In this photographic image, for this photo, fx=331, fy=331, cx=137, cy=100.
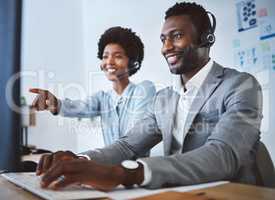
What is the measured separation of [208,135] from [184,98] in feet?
0.58

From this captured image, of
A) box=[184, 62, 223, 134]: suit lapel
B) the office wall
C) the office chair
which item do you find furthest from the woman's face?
the office chair

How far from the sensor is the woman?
1240 mm

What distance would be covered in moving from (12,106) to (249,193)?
1089 millimetres

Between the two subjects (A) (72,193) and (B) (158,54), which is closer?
(A) (72,193)

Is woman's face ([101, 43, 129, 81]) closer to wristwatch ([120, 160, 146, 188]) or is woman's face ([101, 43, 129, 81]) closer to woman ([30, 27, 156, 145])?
woman ([30, 27, 156, 145])

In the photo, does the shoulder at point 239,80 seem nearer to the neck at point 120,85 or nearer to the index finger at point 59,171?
the neck at point 120,85

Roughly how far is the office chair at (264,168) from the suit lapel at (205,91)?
0.21m

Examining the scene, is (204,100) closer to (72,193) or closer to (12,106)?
(72,193)

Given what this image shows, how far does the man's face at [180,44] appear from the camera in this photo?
Result: 1069mm

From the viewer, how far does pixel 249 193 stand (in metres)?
0.64

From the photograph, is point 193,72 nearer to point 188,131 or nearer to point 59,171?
point 188,131

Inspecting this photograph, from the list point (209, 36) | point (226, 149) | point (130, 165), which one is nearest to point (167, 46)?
point (209, 36)

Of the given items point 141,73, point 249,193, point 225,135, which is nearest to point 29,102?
point 141,73

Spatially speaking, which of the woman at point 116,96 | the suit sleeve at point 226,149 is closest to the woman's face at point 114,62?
the woman at point 116,96
